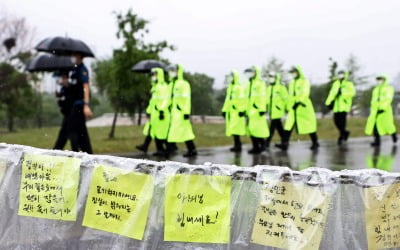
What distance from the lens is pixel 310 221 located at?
2701 millimetres

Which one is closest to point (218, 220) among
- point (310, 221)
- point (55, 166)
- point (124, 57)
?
point (310, 221)

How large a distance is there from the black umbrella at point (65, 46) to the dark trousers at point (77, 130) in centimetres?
137

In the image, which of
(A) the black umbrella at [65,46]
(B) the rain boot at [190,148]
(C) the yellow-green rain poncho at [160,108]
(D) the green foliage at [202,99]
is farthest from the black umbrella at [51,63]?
(D) the green foliage at [202,99]

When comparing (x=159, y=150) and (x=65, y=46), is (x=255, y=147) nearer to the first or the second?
(x=159, y=150)

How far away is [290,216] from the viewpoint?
2740 millimetres

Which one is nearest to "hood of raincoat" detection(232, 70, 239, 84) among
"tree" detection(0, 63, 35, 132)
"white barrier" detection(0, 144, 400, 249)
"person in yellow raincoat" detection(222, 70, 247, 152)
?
"person in yellow raincoat" detection(222, 70, 247, 152)

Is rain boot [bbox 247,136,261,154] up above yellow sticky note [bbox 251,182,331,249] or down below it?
below

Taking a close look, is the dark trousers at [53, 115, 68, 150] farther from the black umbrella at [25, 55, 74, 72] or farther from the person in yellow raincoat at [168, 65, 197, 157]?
the person in yellow raincoat at [168, 65, 197, 157]

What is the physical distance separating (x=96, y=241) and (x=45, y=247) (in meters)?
0.39

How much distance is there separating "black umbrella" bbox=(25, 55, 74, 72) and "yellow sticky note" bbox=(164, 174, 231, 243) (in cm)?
543

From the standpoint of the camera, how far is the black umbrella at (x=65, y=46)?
8.71m

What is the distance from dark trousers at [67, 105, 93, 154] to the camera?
754 centimetres

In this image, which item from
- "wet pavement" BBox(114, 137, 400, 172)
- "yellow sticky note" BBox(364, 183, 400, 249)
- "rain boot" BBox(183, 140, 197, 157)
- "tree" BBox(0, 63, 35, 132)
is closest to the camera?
"yellow sticky note" BBox(364, 183, 400, 249)

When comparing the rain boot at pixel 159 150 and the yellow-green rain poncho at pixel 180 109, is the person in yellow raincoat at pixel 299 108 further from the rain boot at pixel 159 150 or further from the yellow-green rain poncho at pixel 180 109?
→ the rain boot at pixel 159 150
